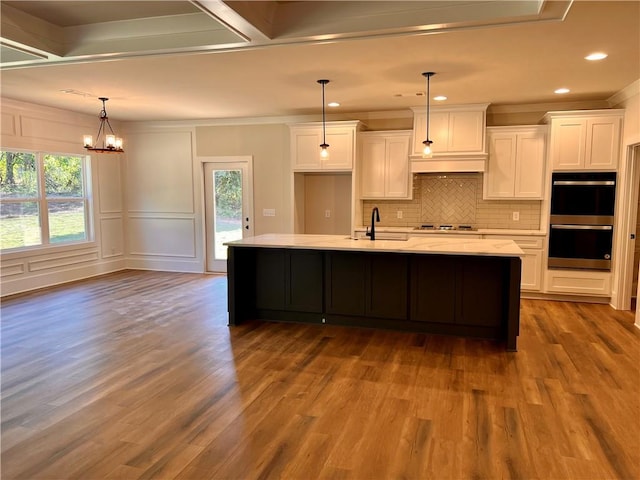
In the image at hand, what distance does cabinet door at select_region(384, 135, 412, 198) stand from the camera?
263 inches

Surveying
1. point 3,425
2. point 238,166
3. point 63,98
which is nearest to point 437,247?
point 3,425

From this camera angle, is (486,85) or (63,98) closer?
(486,85)

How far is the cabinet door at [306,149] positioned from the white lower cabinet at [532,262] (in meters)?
2.99

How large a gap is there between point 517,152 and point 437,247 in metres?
2.77

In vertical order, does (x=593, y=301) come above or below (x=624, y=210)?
below

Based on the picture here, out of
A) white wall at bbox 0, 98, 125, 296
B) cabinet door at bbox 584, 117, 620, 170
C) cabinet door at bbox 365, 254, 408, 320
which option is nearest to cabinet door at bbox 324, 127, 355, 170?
cabinet door at bbox 365, 254, 408, 320

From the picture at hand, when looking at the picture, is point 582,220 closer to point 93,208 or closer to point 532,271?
point 532,271

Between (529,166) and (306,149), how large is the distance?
124 inches

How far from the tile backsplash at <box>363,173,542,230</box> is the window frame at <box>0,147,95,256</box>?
16.0 feet

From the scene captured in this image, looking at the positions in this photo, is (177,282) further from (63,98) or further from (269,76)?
(269,76)

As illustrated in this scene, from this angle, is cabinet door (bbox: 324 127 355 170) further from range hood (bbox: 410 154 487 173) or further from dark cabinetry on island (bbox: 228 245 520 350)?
dark cabinetry on island (bbox: 228 245 520 350)

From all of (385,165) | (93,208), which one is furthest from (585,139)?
(93,208)

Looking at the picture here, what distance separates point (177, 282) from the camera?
720 cm

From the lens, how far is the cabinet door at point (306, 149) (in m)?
6.86
